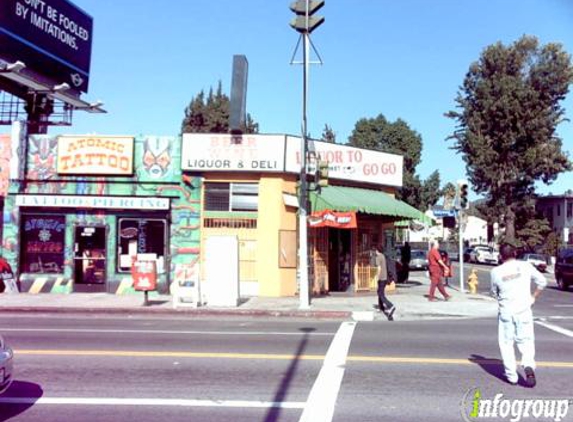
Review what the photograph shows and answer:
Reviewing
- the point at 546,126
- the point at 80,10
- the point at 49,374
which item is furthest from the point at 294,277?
the point at 546,126

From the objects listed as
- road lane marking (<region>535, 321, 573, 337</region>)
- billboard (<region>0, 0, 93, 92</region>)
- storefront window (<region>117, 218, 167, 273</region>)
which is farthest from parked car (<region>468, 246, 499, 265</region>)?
road lane marking (<region>535, 321, 573, 337</region>)

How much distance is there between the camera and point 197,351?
946 centimetres

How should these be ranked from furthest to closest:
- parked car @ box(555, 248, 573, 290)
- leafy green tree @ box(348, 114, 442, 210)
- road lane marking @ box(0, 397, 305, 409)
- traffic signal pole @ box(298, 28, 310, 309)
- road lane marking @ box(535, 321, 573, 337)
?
leafy green tree @ box(348, 114, 442, 210) < parked car @ box(555, 248, 573, 290) < traffic signal pole @ box(298, 28, 310, 309) < road lane marking @ box(535, 321, 573, 337) < road lane marking @ box(0, 397, 305, 409)

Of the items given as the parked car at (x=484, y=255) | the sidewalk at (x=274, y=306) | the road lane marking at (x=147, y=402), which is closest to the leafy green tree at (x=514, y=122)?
the parked car at (x=484, y=255)

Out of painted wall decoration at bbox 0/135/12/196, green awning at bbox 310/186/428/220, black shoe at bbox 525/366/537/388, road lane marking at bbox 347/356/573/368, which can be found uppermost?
painted wall decoration at bbox 0/135/12/196

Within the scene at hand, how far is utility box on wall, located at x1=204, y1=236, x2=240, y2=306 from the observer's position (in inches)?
647

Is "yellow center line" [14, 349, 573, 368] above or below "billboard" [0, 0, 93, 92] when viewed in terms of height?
below

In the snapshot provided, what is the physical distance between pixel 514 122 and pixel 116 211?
1600 inches

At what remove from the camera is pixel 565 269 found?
26703mm

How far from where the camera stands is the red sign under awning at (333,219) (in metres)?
18.2

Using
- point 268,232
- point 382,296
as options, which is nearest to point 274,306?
point 382,296

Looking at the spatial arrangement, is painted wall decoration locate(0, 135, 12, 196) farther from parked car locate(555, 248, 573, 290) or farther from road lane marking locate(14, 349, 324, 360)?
parked car locate(555, 248, 573, 290)

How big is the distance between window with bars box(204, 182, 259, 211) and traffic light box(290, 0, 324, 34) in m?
5.65

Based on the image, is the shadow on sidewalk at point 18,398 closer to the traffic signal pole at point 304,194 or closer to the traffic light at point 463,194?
the traffic signal pole at point 304,194
